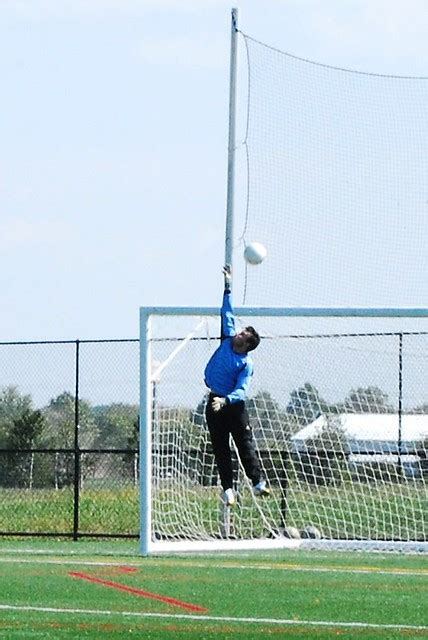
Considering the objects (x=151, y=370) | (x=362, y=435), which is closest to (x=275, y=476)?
(x=362, y=435)

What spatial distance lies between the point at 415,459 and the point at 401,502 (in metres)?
0.83

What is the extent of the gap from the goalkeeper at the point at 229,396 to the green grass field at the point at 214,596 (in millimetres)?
981

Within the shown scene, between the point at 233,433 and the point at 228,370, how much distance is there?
2.52 ft

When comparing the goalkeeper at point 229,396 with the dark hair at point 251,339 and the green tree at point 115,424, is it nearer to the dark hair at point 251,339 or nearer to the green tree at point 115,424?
the dark hair at point 251,339

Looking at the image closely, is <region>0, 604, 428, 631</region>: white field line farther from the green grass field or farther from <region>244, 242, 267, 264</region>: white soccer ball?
<region>244, 242, 267, 264</region>: white soccer ball

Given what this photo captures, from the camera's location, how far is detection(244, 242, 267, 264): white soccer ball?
19078mm

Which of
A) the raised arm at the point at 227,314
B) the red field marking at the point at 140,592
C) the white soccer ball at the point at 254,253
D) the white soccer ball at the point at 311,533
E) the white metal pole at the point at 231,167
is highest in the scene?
the white metal pole at the point at 231,167

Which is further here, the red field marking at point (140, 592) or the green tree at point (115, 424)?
the green tree at point (115, 424)

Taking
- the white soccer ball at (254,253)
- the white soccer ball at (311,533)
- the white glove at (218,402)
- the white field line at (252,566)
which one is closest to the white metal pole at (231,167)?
the white soccer ball at (254,253)

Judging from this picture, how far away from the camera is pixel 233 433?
18.3 m

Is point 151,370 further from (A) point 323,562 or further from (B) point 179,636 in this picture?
(B) point 179,636

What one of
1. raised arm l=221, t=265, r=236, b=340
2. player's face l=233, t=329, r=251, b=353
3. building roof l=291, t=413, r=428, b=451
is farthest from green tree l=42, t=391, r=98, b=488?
player's face l=233, t=329, r=251, b=353

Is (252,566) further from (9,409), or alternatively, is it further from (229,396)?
(9,409)

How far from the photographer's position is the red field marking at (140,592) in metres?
13.2
